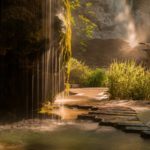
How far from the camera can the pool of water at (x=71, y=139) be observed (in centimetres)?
579

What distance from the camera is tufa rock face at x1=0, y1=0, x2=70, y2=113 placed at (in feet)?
24.8

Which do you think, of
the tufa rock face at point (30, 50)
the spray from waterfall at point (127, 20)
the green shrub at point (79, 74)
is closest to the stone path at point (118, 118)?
the tufa rock face at point (30, 50)

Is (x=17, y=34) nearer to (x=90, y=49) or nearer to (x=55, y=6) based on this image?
(x=55, y=6)

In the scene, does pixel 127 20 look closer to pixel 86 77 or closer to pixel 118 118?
pixel 86 77

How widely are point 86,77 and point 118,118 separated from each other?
32.4 feet

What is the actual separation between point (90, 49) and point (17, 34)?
17.3 meters

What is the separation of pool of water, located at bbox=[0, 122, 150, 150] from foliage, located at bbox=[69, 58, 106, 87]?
9.92 metres

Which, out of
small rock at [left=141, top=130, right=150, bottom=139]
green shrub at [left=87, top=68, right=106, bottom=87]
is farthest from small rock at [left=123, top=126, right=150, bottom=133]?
green shrub at [left=87, top=68, right=106, bottom=87]

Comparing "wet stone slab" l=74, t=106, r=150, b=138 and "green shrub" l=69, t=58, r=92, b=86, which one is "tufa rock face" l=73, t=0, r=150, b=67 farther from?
"wet stone slab" l=74, t=106, r=150, b=138

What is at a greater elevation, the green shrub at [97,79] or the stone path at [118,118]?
the green shrub at [97,79]

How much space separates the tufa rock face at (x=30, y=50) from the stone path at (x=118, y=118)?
1213mm

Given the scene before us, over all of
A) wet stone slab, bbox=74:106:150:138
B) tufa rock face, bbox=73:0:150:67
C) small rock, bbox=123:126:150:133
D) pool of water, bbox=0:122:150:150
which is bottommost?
pool of water, bbox=0:122:150:150

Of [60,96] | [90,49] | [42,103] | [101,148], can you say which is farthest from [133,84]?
[90,49]

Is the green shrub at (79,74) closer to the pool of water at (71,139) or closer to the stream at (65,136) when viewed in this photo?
the stream at (65,136)
